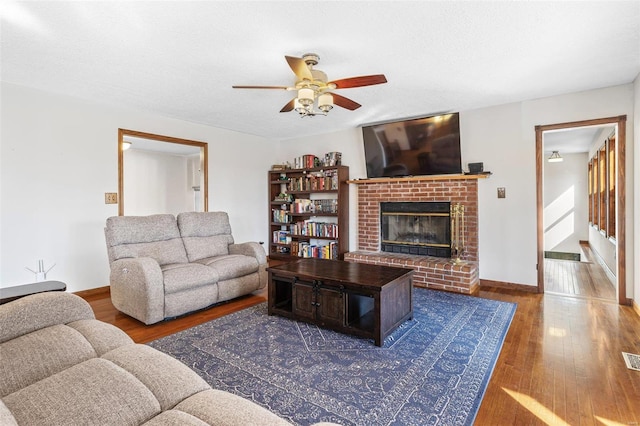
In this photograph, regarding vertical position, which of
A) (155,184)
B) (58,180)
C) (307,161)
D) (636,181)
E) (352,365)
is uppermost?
(307,161)

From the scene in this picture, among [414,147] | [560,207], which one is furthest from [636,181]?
[560,207]

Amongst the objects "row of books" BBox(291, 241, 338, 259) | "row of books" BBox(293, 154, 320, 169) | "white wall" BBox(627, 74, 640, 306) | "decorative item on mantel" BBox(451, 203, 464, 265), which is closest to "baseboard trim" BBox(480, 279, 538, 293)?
"decorative item on mantel" BBox(451, 203, 464, 265)

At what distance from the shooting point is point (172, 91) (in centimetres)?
359

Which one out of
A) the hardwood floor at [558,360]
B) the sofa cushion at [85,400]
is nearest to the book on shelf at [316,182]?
the hardwood floor at [558,360]

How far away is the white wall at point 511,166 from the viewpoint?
3.75 metres

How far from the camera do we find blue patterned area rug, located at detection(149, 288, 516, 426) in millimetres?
1706

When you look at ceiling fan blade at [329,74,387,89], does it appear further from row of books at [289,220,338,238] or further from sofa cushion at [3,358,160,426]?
row of books at [289,220,338,238]

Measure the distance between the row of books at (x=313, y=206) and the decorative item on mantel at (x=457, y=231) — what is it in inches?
73.4

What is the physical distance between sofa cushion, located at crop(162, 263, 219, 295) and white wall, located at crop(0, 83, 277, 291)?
4.72 ft

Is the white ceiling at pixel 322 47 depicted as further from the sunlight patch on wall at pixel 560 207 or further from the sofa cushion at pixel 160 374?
the sunlight patch on wall at pixel 560 207

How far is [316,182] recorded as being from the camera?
5.68 meters

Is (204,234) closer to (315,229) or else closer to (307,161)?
(315,229)

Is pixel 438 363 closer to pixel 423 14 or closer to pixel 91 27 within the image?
pixel 423 14

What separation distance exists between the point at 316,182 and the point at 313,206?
440 millimetres
